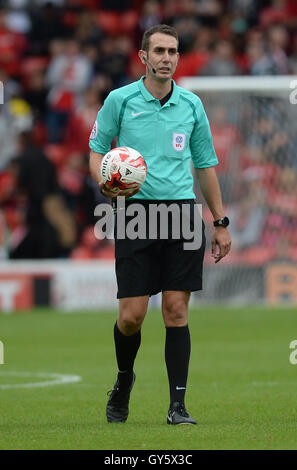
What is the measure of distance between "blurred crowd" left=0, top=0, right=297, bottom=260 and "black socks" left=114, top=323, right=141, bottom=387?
9.95m

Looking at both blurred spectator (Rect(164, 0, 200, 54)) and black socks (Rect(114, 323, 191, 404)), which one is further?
blurred spectator (Rect(164, 0, 200, 54))

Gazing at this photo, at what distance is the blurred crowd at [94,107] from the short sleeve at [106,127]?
1000cm

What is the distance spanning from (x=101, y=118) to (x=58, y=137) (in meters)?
14.2

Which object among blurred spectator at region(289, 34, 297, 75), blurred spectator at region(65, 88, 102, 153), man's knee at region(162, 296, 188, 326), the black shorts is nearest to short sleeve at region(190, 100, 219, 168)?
the black shorts

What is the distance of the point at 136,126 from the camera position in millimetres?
6961

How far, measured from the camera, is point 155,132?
6.94 meters

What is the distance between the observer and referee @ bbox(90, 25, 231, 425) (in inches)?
270

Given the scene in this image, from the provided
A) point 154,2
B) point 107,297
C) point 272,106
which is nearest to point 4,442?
point 107,297

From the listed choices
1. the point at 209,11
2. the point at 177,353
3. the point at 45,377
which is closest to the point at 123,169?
the point at 177,353

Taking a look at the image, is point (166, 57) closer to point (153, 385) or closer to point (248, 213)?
point (153, 385)

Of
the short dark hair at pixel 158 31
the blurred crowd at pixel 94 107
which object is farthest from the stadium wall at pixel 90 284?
the short dark hair at pixel 158 31

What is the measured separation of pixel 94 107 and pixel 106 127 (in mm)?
13150

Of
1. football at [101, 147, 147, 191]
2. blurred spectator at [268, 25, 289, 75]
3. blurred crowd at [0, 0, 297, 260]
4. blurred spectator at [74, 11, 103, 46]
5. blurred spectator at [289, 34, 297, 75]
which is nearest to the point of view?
football at [101, 147, 147, 191]

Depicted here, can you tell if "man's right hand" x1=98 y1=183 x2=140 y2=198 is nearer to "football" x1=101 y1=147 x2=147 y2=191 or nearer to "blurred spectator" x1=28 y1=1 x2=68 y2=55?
"football" x1=101 y1=147 x2=147 y2=191
